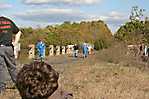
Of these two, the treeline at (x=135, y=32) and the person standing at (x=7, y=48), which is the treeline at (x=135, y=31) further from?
the person standing at (x=7, y=48)

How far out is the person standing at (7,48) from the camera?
9.06 meters

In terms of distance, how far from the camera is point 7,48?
30.3 ft

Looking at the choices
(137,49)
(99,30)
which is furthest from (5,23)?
(99,30)

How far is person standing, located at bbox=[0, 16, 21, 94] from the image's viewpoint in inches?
357

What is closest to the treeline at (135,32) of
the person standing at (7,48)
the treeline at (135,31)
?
the treeline at (135,31)

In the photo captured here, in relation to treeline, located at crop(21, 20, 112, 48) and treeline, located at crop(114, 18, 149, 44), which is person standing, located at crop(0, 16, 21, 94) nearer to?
treeline, located at crop(114, 18, 149, 44)

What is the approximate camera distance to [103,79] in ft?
40.2

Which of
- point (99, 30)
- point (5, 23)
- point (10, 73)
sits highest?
point (5, 23)

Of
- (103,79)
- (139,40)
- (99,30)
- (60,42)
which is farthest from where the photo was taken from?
(99,30)

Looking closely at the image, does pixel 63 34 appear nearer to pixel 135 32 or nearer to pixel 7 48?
pixel 135 32

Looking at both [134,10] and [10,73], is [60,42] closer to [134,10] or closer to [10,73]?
[134,10]

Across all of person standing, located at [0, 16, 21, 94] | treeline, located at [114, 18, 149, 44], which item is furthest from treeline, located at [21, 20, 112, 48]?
person standing, located at [0, 16, 21, 94]

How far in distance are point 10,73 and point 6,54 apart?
1.13ft

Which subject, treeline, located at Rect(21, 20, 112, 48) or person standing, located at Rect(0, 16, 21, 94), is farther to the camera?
treeline, located at Rect(21, 20, 112, 48)
